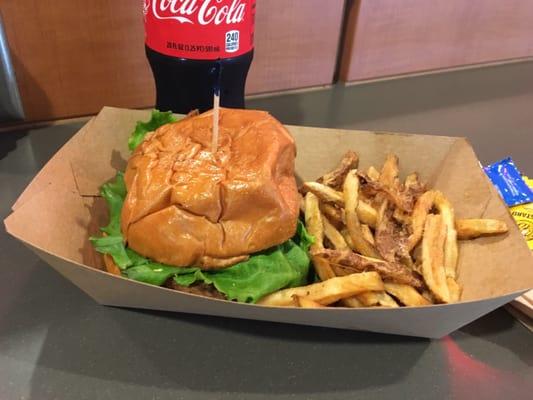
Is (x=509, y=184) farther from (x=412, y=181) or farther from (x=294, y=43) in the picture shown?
(x=294, y=43)

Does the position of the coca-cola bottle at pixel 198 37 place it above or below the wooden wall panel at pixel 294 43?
above

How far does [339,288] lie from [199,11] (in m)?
0.68

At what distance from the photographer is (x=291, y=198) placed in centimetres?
102

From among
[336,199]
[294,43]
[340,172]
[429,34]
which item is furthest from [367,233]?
[429,34]

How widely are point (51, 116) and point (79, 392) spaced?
3.52ft

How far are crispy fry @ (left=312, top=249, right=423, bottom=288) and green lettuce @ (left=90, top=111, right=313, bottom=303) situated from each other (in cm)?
7

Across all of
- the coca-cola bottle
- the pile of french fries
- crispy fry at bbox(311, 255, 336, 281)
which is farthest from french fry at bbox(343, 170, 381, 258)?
the coca-cola bottle

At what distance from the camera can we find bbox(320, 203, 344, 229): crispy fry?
3.77 feet

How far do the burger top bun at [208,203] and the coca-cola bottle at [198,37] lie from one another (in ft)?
0.61

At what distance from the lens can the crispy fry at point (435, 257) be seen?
94 cm

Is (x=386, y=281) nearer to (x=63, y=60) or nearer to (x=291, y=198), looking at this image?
(x=291, y=198)

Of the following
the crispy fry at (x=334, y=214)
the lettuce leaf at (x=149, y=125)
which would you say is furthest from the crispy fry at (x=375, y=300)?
the lettuce leaf at (x=149, y=125)

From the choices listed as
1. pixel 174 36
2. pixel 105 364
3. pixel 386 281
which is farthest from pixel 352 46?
pixel 105 364

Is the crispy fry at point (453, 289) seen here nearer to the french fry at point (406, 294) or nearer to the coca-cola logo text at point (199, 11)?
the french fry at point (406, 294)
